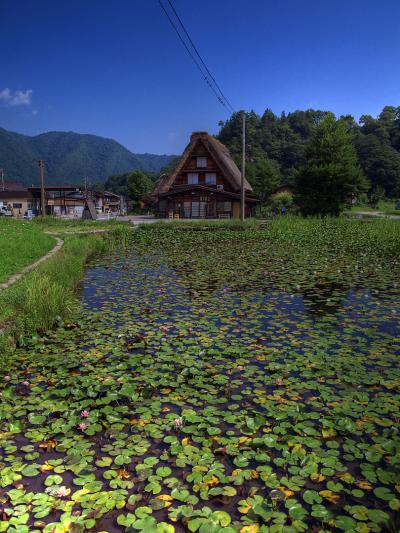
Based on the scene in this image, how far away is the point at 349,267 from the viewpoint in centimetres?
1032

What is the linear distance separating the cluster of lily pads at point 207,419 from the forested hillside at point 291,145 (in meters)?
43.9

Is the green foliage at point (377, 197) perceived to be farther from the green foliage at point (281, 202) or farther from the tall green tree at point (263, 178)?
the green foliage at point (281, 202)

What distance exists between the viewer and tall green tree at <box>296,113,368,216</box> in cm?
2925

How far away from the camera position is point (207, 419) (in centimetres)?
327

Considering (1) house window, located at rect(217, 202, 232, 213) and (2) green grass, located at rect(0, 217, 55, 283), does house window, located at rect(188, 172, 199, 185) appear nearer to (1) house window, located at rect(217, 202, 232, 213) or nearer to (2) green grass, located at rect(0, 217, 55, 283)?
(1) house window, located at rect(217, 202, 232, 213)

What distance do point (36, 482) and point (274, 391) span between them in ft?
6.81

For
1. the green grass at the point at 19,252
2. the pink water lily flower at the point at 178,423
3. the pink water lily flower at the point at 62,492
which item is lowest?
the pink water lily flower at the point at 62,492

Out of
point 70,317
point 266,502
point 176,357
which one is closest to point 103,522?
point 266,502

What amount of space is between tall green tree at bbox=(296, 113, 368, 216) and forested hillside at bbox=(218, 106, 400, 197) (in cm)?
1729

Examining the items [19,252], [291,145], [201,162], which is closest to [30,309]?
[19,252]

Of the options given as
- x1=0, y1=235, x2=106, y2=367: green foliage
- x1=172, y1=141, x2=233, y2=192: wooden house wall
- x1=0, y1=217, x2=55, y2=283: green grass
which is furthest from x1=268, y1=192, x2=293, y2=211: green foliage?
x1=0, y1=235, x2=106, y2=367: green foliage

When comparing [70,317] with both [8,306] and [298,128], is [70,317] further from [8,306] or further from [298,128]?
[298,128]

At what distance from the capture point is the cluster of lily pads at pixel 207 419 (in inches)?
92.3

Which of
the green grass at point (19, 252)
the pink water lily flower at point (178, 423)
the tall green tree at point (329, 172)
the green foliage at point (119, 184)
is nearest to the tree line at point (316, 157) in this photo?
the tall green tree at point (329, 172)
